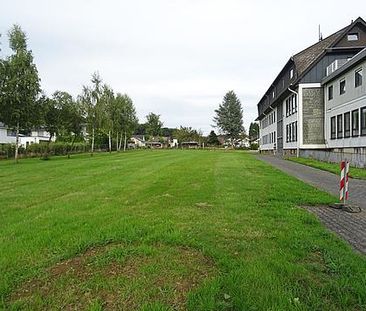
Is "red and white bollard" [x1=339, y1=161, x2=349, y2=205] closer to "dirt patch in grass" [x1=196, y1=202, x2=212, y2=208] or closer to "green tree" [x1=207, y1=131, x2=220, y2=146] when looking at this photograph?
"dirt patch in grass" [x1=196, y1=202, x2=212, y2=208]

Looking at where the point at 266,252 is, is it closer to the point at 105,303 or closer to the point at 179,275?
the point at 179,275

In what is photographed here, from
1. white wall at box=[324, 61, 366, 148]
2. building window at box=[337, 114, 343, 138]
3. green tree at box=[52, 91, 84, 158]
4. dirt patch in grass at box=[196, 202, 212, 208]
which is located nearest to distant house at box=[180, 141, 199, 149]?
green tree at box=[52, 91, 84, 158]

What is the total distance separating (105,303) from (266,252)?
2433 mm

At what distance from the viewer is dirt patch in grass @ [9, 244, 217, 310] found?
3635mm

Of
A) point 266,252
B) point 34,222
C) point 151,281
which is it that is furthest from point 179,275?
point 34,222

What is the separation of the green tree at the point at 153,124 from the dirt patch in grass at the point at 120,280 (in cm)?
11623

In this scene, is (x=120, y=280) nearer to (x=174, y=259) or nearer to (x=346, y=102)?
(x=174, y=259)

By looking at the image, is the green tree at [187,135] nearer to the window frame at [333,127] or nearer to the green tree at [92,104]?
the green tree at [92,104]

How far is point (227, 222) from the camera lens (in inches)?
274

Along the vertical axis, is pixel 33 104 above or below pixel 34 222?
above

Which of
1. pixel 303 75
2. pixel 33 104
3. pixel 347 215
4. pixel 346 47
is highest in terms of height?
pixel 346 47

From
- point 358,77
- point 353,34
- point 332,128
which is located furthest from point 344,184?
point 353,34

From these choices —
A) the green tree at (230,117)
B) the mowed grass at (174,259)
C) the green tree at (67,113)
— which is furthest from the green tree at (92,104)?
the green tree at (230,117)

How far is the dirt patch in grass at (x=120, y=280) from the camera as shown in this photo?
3635 mm
